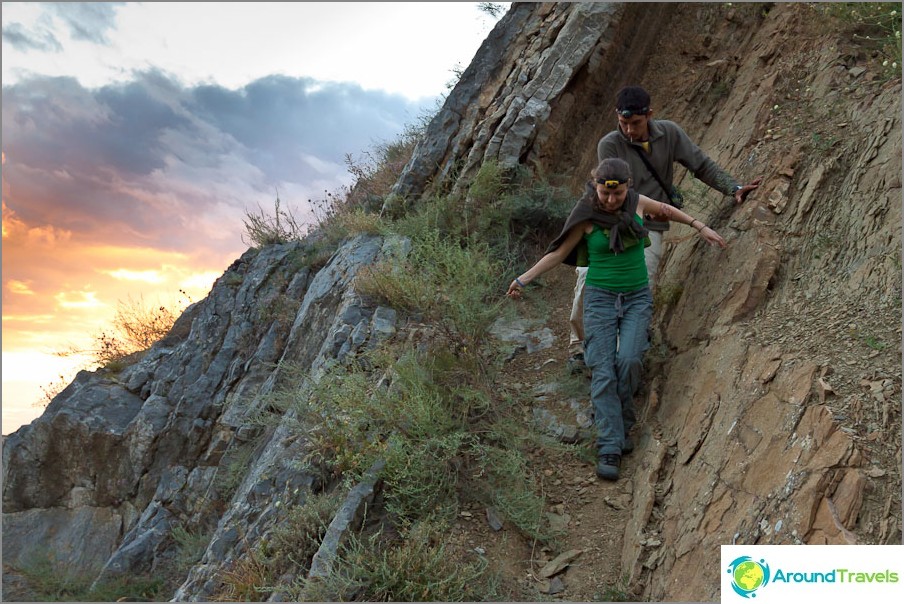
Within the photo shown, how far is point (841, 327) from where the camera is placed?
4367mm

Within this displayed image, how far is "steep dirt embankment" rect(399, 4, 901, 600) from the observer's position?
3.65 meters

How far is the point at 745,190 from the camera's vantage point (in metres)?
5.63

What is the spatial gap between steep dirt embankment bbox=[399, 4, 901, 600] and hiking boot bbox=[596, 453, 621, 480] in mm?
151

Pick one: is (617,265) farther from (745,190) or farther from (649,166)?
(745,190)

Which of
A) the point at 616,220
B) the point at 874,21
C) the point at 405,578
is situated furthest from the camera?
the point at 874,21

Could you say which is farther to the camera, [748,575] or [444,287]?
[444,287]

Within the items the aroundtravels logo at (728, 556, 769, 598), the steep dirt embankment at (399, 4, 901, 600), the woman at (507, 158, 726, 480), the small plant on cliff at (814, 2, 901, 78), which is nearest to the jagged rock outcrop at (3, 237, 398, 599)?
the woman at (507, 158, 726, 480)

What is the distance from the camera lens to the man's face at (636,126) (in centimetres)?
573

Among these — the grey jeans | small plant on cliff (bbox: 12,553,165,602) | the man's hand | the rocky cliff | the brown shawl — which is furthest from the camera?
small plant on cliff (bbox: 12,553,165,602)

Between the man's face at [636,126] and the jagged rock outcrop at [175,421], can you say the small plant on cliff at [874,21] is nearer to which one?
the man's face at [636,126]

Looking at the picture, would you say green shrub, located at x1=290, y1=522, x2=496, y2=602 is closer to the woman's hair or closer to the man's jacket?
the woman's hair

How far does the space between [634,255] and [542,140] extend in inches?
153

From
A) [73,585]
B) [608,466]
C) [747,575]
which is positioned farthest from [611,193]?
[73,585]

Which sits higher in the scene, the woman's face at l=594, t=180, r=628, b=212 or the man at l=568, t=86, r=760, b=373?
the man at l=568, t=86, r=760, b=373
